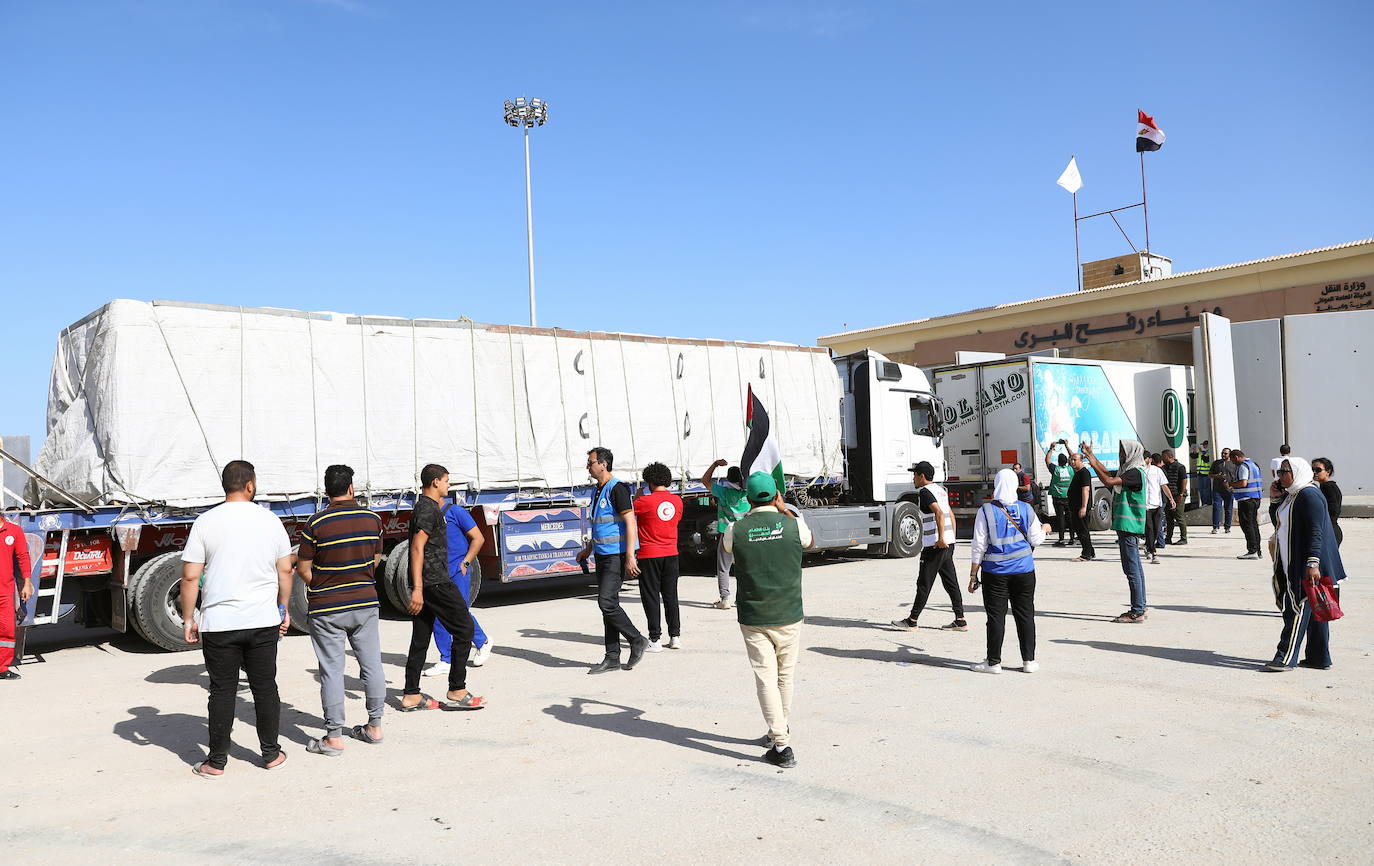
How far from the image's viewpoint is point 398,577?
11336mm

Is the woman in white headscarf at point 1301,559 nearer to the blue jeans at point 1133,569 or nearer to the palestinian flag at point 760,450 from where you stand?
the blue jeans at point 1133,569

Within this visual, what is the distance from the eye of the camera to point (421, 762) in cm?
589

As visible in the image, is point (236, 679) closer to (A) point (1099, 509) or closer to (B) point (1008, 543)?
(B) point (1008, 543)

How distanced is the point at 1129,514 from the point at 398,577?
7563 millimetres

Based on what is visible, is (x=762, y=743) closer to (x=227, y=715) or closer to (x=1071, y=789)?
(x=1071, y=789)

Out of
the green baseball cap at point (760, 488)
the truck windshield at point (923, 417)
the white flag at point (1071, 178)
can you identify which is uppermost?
the white flag at point (1071, 178)

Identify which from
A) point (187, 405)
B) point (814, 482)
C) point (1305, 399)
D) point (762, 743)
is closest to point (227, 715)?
point (762, 743)

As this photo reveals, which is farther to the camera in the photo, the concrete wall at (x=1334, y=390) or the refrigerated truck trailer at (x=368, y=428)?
the concrete wall at (x=1334, y=390)

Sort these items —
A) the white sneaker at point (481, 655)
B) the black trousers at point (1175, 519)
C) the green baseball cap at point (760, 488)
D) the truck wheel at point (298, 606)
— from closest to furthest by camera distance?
the green baseball cap at point (760, 488) → the white sneaker at point (481, 655) → the truck wheel at point (298, 606) → the black trousers at point (1175, 519)

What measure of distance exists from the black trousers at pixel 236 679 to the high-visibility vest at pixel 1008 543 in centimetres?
508

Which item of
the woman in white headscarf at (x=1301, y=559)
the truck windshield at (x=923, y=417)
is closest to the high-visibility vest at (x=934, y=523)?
the woman in white headscarf at (x=1301, y=559)

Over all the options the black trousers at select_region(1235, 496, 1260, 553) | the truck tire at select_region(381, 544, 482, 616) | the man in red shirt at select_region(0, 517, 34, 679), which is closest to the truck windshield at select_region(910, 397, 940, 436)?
the black trousers at select_region(1235, 496, 1260, 553)

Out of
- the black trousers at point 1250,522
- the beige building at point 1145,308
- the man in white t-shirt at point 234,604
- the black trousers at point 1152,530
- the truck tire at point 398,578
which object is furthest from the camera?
the beige building at point 1145,308

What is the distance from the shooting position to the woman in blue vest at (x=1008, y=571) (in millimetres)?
7848
